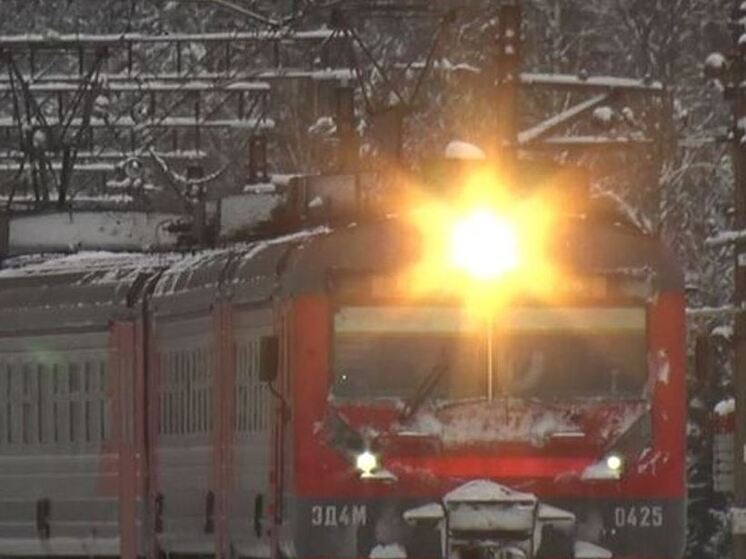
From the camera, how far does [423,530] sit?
22250 millimetres

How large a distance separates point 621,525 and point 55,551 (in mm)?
6298

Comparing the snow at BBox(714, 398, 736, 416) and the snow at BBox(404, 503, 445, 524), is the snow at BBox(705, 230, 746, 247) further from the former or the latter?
the snow at BBox(404, 503, 445, 524)

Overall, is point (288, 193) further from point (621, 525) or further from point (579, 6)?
point (579, 6)

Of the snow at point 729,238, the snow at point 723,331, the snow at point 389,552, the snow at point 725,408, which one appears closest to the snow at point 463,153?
the snow at point 389,552

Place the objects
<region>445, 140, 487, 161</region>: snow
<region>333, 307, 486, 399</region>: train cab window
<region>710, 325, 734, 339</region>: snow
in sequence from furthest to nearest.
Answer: <region>710, 325, 734, 339</region>: snow < <region>445, 140, 487, 161</region>: snow < <region>333, 307, 486, 399</region>: train cab window

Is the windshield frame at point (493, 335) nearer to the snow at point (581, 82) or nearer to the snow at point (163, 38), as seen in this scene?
the snow at point (163, 38)

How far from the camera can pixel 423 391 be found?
876 inches

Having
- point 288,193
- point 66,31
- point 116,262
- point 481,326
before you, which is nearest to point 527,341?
point 481,326

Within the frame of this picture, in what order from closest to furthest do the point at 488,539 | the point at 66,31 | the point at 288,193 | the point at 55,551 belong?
1. the point at 488,539
2. the point at 288,193
3. the point at 55,551
4. the point at 66,31

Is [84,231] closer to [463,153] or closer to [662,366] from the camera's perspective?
[463,153]

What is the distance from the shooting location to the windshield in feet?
73.2

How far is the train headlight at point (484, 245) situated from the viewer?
2262 cm

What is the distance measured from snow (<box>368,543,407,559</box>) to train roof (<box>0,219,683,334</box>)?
148 centimetres

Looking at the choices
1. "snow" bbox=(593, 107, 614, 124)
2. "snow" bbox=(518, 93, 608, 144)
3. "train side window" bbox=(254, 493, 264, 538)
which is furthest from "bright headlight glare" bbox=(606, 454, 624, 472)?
"snow" bbox=(518, 93, 608, 144)
